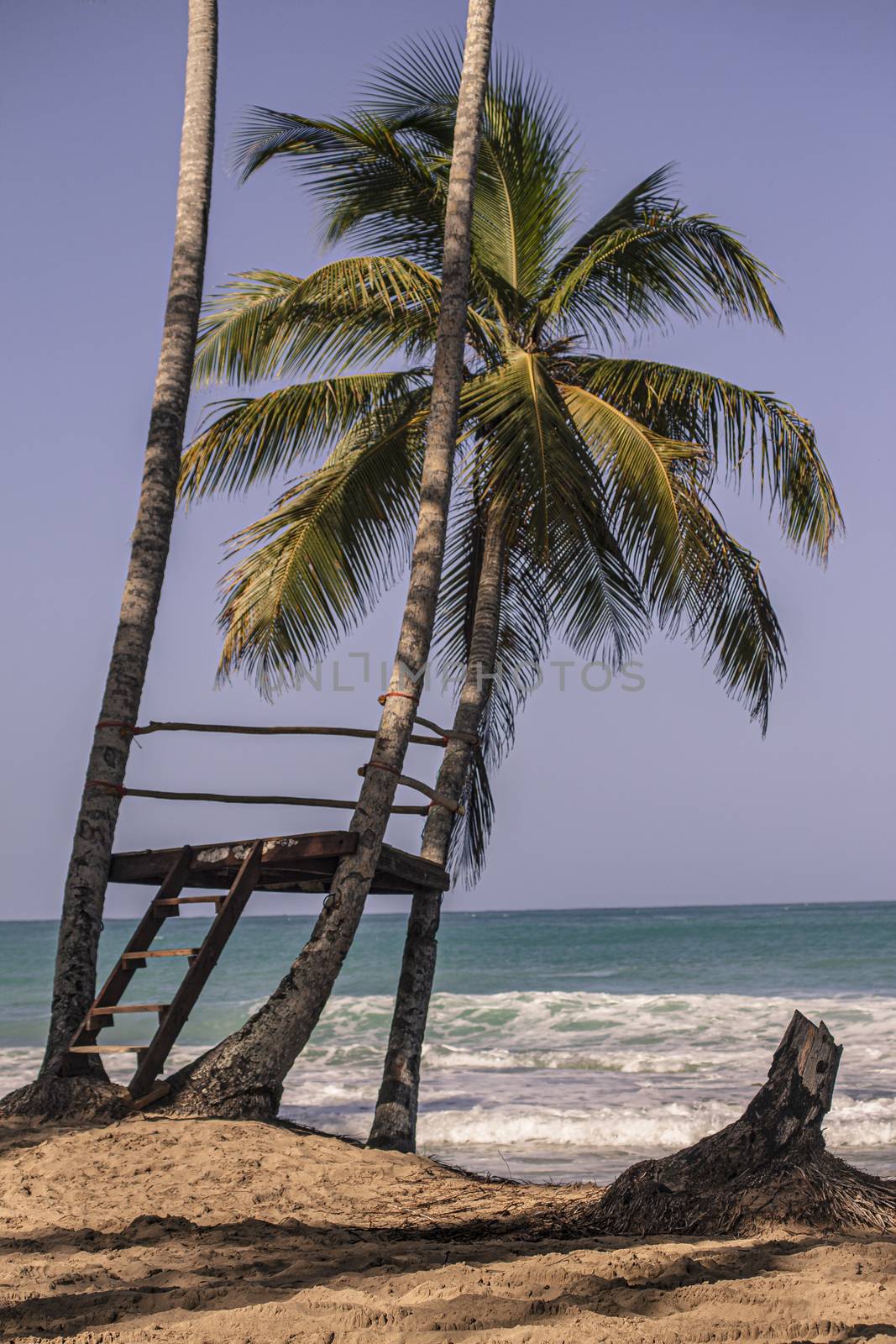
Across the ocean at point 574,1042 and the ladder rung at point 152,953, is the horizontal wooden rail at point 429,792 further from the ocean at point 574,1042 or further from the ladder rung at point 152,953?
the ocean at point 574,1042

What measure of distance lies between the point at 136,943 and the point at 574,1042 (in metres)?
12.1

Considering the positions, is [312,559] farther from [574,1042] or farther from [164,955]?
[574,1042]

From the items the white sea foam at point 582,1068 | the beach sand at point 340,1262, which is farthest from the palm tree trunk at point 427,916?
the white sea foam at point 582,1068

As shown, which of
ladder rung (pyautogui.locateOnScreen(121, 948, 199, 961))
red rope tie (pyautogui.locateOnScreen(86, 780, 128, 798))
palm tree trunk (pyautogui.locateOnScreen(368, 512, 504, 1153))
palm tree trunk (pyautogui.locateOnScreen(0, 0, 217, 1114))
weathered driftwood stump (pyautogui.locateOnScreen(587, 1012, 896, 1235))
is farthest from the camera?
palm tree trunk (pyautogui.locateOnScreen(368, 512, 504, 1153))

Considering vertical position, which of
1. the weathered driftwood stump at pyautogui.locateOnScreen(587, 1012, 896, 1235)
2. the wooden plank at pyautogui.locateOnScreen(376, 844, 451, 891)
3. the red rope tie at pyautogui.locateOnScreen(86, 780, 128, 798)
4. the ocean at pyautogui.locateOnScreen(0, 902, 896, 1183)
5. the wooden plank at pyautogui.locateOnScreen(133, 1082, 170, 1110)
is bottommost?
the ocean at pyautogui.locateOnScreen(0, 902, 896, 1183)

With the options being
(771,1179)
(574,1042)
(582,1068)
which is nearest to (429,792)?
(771,1179)

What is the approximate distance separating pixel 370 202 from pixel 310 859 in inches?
220

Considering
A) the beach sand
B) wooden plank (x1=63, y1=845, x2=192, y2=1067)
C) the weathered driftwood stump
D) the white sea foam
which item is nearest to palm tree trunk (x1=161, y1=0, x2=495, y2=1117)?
→ the beach sand

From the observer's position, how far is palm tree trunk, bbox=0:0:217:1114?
6418 mm

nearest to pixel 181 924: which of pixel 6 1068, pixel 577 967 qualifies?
pixel 577 967

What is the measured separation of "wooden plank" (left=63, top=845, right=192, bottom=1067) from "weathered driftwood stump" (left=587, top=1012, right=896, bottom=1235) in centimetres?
287

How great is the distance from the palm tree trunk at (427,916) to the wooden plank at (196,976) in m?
1.14

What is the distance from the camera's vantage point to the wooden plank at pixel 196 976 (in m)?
6.11

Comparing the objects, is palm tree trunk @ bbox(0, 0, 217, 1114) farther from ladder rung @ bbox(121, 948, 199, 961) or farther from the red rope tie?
ladder rung @ bbox(121, 948, 199, 961)
